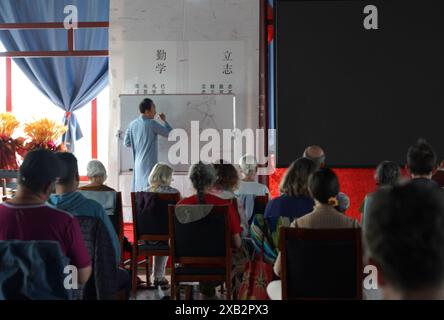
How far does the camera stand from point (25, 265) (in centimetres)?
204

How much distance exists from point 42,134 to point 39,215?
237 centimetres

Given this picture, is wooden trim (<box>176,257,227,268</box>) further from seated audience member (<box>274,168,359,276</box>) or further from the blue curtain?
the blue curtain

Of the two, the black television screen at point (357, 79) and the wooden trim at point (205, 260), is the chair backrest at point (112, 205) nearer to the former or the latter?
the wooden trim at point (205, 260)

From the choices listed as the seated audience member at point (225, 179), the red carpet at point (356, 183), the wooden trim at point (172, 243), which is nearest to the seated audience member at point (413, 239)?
the wooden trim at point (172, 243)

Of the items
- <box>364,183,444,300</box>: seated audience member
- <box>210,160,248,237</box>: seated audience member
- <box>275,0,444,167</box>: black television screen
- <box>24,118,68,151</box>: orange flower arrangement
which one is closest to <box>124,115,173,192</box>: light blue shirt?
<box>275,0,444,167</box>: black television screen

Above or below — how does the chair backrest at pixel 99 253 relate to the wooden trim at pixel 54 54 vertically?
below

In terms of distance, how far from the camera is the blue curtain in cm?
762

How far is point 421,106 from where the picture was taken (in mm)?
5484

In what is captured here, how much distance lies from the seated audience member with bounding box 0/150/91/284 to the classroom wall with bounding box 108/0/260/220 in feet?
15.6

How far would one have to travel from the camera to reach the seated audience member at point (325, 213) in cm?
257

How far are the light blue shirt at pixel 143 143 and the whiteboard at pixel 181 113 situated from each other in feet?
1.27

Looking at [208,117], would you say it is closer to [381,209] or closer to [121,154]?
[121,154]

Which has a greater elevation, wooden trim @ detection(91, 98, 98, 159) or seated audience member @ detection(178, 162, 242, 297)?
wooden trim @ detection(91, 98, 98, 159)
